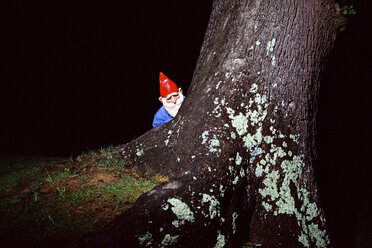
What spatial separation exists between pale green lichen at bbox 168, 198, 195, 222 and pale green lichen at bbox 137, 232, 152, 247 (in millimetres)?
277

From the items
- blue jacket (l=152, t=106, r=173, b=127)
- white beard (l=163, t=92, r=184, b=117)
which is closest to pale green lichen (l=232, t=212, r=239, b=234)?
white beard (l=163, t=92, r=184, b=117)

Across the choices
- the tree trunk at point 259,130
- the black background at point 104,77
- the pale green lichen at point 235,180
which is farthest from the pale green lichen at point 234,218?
the black background at point 104,77

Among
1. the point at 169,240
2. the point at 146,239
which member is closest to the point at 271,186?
the point at 169,240

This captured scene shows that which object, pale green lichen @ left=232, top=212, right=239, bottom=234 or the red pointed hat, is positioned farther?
the red pointed hat

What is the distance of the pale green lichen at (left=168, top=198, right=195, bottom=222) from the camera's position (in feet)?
6.87

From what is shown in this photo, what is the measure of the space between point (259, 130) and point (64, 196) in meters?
2.07

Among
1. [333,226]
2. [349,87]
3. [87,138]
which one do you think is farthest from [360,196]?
[87,138]

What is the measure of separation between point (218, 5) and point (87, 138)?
4.45 meters

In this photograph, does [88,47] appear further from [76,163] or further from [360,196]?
[360,196]

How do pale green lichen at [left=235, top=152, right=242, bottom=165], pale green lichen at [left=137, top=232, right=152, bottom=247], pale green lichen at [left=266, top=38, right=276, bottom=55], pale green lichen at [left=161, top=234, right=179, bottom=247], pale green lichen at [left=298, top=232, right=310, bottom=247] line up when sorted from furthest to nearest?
pale green lichen at [left=266, top=38, right=276, bottom=55] → pale green lichen at [left=235, top=152, right=242, bottom=165] → pale green lichen at [left=298, top=232, right=310, bottom=247] → pale green lichen at [left=161, top=234, right=179, bottom=247] → pale green lichen at [left=137, top=232, right=152, bottom=247]

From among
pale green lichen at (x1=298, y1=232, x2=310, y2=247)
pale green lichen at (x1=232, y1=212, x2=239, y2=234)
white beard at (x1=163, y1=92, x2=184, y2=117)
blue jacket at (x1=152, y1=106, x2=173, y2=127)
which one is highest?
white beard at (x1=163, y1=92, x2=184, y2=117)

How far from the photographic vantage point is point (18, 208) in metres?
2.38

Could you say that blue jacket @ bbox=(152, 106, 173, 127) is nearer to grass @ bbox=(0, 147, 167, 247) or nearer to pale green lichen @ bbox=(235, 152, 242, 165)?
grass @ bbox=(0, 147, 167, 247)

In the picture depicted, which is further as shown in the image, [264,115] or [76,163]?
[76,163]
